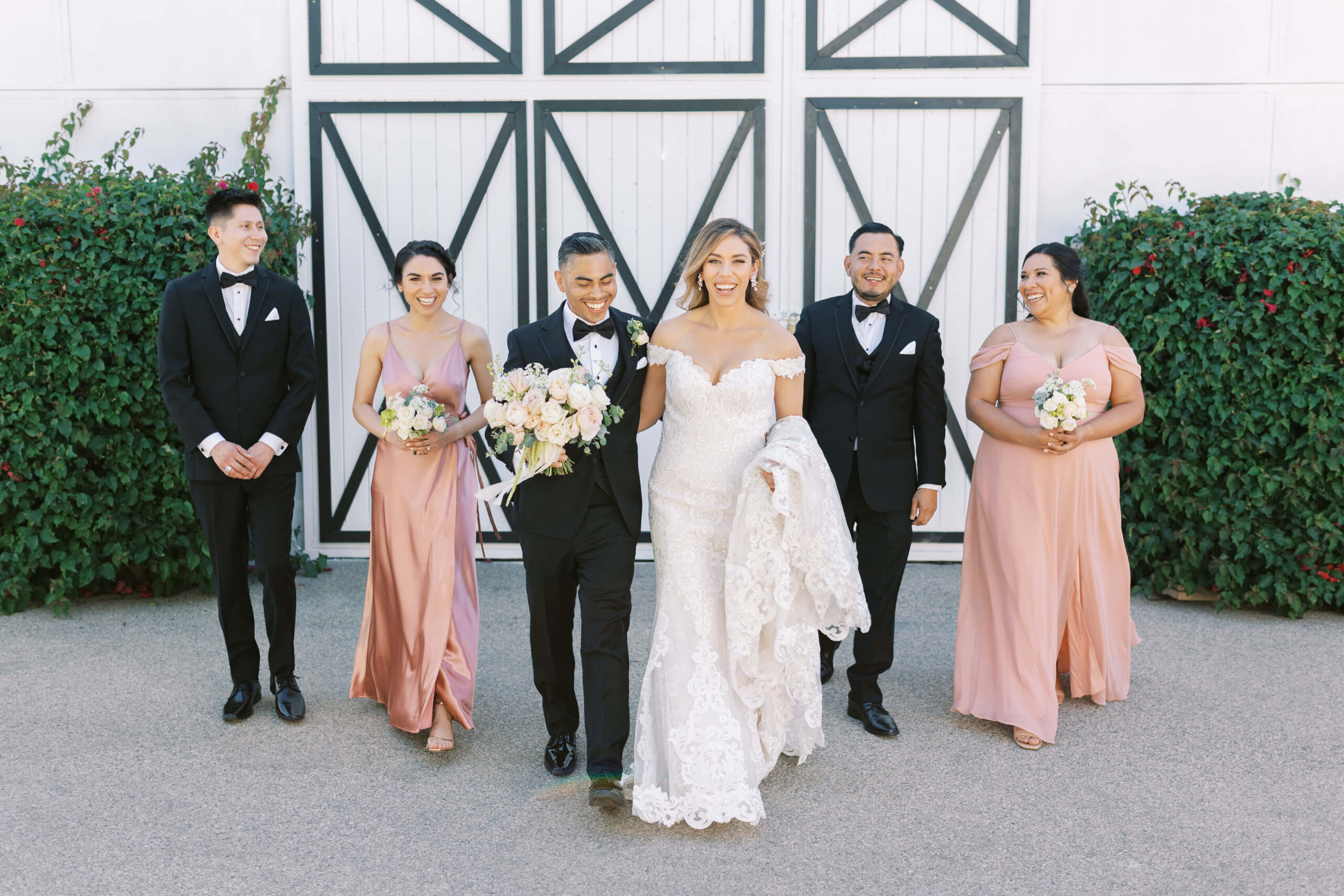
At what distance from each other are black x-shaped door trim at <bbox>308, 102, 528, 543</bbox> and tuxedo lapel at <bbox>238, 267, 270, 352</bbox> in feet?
7.85

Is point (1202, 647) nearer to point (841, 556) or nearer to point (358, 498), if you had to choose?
point (841, 556)

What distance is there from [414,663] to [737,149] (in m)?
4.15

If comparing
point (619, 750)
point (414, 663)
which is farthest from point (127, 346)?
point (619, 750)

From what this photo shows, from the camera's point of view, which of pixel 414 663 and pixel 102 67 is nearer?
pixel 414 663

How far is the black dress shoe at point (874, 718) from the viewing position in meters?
4.18

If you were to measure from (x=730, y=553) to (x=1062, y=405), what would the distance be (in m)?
1.57

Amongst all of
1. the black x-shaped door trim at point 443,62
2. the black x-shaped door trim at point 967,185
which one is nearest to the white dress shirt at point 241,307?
the black x-shaped door trim at point 443,62

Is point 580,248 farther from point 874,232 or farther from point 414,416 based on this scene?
point 874,232

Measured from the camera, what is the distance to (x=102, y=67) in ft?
22.5

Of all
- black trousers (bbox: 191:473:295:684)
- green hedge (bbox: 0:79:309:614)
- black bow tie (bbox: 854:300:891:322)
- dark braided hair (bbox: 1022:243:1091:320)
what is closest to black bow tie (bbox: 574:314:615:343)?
black bow tie (bbox: 854:300:891:322)

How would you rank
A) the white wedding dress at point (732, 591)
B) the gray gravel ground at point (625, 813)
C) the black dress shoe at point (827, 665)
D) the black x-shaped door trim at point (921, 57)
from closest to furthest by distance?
1. the gray gravel ground at point (625, 813)
2. the white wedding dress at point (732, 591)
3. the black dress shoe at point (827, 665)
4. the black x-shaped door trim at point (921, 57)

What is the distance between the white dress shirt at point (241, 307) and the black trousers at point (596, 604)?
4.32 ft

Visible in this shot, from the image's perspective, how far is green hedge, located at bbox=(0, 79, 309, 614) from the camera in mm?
5496

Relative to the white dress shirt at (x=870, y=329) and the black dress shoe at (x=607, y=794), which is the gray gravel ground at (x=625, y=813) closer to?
the black dress shoe at (x=607, y=794)
